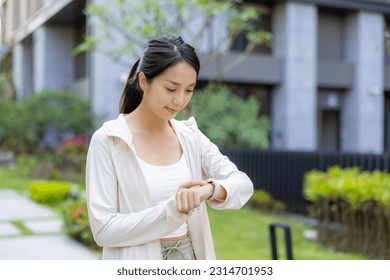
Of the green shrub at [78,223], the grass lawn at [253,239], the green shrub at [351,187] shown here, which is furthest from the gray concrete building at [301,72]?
the green shrub at [351,187]

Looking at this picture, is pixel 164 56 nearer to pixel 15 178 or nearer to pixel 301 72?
pixel 15 178

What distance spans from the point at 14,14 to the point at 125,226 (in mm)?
4919

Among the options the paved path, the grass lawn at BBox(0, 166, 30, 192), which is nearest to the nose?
the paved path

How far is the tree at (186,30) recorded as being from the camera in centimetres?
728

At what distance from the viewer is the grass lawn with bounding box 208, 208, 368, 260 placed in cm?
523

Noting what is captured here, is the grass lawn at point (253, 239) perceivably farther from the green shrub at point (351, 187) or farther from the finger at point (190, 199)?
the finger at point (190, 199)

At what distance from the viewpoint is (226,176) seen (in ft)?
4.23

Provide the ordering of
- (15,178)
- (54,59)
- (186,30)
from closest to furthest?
1. (186,30)
2. (15,178)
3. (54,59)

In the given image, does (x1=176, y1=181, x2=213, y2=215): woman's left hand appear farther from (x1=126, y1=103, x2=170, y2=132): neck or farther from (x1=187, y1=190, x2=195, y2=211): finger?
(x1=126, y1=103, x2=170, y2=132): neck

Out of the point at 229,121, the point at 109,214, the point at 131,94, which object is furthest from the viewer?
the point at 229,121

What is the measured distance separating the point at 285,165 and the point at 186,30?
11.5 feet

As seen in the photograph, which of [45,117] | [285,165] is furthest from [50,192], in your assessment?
[45,117]

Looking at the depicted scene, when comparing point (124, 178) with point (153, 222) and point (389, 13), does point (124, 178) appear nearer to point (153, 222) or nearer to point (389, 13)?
point (153, 222)

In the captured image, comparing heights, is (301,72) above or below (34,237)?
above
